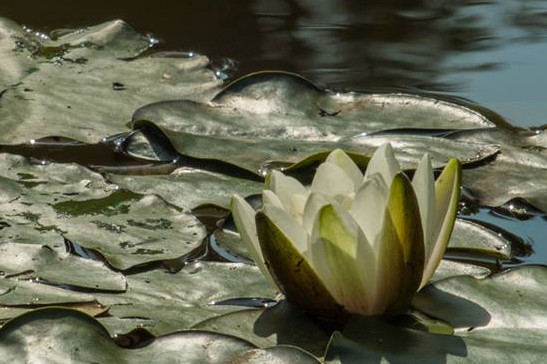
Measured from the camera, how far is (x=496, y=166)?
5.82 ft

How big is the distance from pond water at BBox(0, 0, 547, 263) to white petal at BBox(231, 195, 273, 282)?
0.80 metres

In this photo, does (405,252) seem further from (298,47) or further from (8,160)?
(298,47)

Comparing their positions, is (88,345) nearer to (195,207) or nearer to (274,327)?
(274,327)

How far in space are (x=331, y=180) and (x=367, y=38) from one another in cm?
122

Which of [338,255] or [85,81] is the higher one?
[338,255]

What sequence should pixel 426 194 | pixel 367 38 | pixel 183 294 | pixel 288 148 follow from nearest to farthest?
pixel 426 194 < pixel 183 294 < pixel 288 148 < pixel 367 38

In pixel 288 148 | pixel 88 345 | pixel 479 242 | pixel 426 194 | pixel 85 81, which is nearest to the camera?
pixel 88 345

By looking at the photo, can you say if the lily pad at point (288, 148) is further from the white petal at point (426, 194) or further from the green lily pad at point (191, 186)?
the white petal at point (426, 194)

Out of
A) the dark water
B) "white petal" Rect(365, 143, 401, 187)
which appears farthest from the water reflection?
"white petal" Rect(365, 143, 401, 187)

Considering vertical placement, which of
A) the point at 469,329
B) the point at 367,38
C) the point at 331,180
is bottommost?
the point at 367,38

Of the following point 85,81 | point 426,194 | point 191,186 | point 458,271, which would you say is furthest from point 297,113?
point 426,194

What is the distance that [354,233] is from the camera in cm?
125

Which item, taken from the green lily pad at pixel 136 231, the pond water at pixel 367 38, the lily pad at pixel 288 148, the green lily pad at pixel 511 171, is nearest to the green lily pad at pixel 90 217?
the green lily pad at pixel 136 231

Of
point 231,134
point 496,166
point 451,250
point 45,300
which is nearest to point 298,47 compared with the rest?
point 231,134
